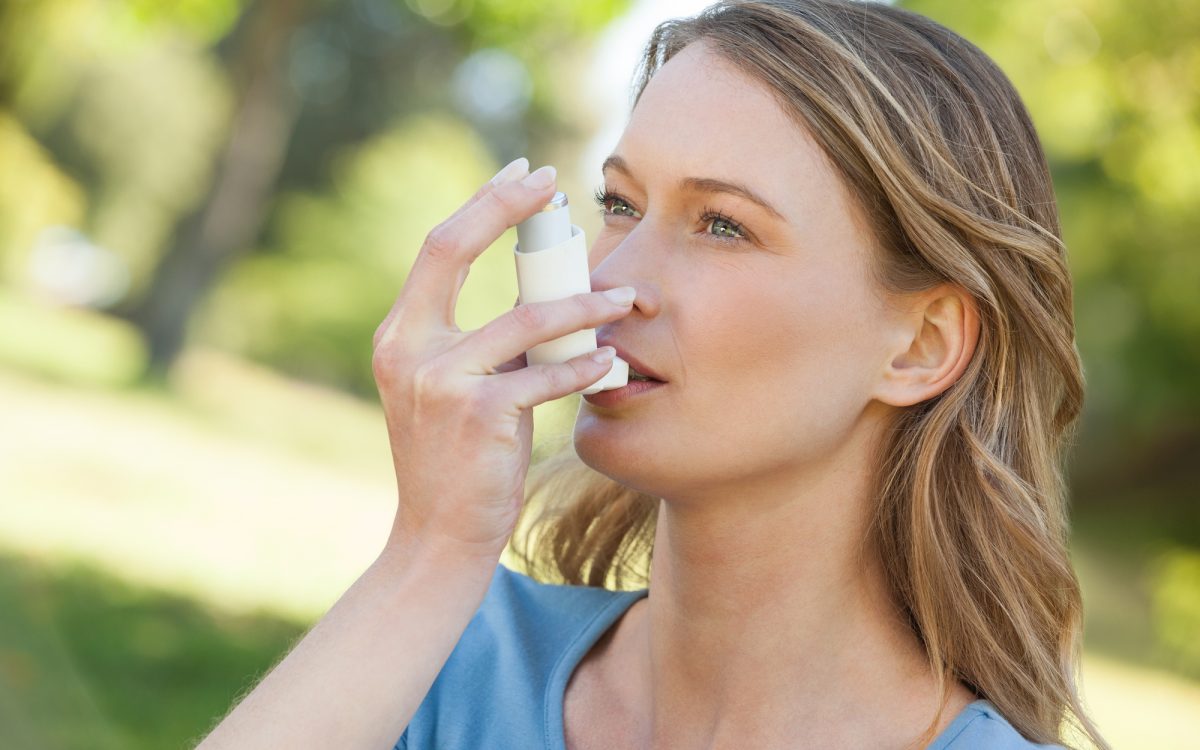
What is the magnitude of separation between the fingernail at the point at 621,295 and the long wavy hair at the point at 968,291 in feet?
1.65

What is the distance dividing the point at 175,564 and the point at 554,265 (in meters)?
6.77

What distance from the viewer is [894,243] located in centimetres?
241

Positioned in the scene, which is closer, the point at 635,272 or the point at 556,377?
the point at 556,377

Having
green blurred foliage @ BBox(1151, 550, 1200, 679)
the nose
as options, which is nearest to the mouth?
the nose

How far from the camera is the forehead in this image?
2.28m

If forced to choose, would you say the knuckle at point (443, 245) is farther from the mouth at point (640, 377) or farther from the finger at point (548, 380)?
the mouth at point (640, 377)

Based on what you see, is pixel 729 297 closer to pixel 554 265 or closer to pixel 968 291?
pixel 554 265

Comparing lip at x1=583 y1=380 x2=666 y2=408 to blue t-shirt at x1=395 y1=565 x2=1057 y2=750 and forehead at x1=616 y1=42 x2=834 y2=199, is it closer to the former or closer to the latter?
forehead at x1=616 y1=42 x2=834 y2=199

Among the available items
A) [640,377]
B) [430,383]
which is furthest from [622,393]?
[430,383]

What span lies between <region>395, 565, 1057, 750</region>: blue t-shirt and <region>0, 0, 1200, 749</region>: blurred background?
0.66 m

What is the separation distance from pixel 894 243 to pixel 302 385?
2140 centimetres

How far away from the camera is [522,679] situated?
2.55 meters

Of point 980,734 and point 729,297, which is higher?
point 729,297

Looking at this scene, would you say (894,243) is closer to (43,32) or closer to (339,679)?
(339,679)
